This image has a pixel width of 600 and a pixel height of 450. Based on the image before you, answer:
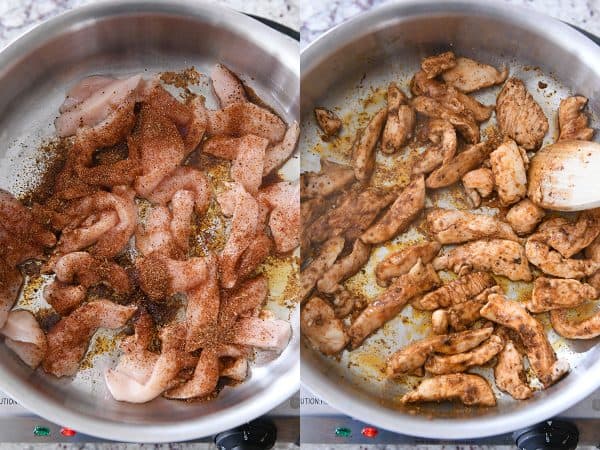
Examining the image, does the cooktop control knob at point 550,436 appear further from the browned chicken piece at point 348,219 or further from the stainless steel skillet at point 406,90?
the browned chicken piece at point 348,219

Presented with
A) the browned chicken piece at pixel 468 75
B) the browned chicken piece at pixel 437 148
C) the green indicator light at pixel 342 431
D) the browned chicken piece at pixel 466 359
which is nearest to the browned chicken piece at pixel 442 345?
the browned chicken piece at pixel 466 359

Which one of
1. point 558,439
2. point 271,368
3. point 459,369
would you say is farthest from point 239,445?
point 558,439

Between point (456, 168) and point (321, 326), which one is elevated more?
point (456, 168)

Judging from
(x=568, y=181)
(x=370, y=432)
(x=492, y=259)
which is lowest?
(x=370, y=432)

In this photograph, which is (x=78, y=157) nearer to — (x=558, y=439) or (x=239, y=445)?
(x=239, y=445)

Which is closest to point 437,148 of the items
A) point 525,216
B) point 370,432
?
point 525,216

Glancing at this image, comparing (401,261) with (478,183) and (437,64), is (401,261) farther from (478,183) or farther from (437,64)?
(437,64)
